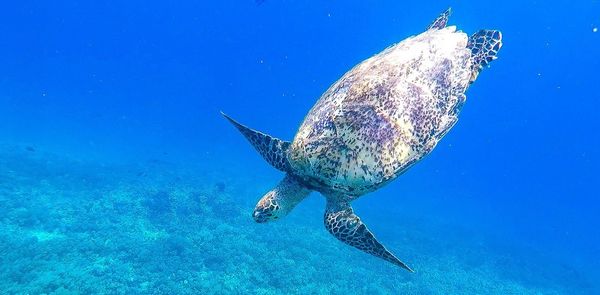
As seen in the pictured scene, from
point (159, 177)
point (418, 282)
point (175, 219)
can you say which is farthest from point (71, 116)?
point (418, 282)

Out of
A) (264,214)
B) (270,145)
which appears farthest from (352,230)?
(270,145)

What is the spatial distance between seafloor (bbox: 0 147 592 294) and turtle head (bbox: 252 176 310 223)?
5897 millimetres

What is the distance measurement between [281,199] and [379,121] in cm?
178

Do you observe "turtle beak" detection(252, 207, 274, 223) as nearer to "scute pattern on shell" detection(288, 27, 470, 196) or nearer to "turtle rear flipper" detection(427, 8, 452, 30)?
"scute pattern on shell" detection(288, 27, 470, 196)

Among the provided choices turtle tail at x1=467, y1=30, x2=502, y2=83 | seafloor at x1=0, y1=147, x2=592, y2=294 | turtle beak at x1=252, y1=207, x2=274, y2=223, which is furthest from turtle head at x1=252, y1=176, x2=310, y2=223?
seafloor at x1=0, y1=147, x2=592, y2=294

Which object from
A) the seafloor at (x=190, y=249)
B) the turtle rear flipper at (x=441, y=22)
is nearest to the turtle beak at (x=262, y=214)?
the turtle rear flipper at (x=441, y=22)

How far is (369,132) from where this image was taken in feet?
14.4

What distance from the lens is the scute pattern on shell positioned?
4410mm

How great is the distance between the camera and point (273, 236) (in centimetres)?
1503

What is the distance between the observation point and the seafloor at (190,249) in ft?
34.5

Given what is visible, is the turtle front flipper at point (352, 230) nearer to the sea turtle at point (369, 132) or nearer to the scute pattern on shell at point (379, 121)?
the sea turtle at point (369, 132)

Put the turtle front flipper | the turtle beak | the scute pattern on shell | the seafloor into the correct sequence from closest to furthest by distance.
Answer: the scute pattern on shell
the turtle front flipper
the turtle beak
the seafloor

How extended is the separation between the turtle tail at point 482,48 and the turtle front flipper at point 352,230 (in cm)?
299

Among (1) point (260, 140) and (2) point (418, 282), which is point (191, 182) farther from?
(1) point (260, 140)
